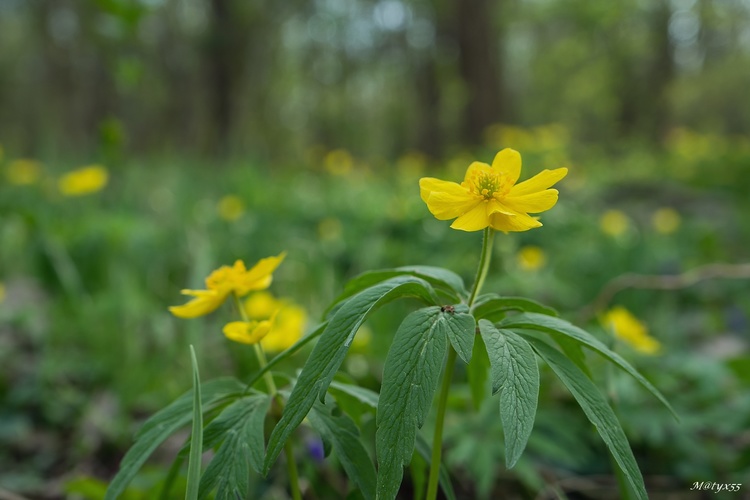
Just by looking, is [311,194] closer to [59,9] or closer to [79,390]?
[79,390]

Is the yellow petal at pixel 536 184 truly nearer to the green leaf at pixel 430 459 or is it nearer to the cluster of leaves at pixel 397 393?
the cluster of leaves at pixel 397 393

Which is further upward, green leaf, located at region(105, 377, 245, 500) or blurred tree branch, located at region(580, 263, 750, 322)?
green leaf, located at region(105, 377, 245, 500)

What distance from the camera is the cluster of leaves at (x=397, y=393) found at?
584mm

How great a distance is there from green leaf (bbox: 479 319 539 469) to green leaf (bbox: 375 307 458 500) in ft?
0.17

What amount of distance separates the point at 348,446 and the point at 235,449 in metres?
0.13

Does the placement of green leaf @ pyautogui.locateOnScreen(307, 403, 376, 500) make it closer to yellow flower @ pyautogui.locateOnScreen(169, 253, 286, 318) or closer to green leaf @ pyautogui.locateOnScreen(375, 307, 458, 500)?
green leaf @ pyautogui.locateOnScreen(375, 307, 458, 500)

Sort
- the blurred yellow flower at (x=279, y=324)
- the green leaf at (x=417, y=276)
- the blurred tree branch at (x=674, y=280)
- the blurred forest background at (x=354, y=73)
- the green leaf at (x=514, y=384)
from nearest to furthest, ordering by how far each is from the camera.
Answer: the green leaf at (x=514, y=384)
the green leaf at (x=417, y=276)
the blurred tree branch at (x=674, y=280)
the blurred yellow flower at (x=279, y=324)
the blurred forest background at (x=354, y=73)

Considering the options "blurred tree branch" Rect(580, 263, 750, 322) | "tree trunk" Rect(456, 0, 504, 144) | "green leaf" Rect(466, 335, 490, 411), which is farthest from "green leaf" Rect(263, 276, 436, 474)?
"tree trunk" Rect(456, 0, 504, 144)

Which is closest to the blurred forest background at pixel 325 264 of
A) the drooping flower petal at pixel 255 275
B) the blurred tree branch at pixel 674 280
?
the blurred tree branch at pixel 674 280

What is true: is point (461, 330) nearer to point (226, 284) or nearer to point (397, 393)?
point (397, 393)

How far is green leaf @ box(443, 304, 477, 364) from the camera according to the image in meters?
0.59

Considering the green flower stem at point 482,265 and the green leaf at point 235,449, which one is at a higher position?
the green flower stem at point 482,265

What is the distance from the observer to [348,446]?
0.71m

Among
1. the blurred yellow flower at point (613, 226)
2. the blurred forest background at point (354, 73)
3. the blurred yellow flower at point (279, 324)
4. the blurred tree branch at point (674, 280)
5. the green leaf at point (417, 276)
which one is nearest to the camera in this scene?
the green leaf at point (417, 276)
